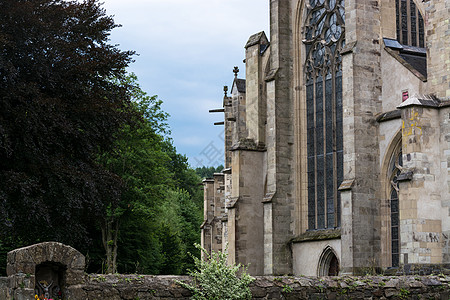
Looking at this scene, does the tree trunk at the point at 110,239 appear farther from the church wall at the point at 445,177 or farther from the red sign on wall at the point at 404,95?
the church wall at the point at 445,177

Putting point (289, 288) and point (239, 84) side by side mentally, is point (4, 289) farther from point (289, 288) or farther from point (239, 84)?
point (239, 84)

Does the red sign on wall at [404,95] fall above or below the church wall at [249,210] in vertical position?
above

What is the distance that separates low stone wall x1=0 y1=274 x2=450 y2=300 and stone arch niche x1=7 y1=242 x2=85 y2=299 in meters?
0.16

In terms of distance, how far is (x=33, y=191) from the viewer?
72.7 ft

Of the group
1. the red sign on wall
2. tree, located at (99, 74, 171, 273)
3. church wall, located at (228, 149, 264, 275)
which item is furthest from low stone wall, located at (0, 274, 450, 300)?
tree, located at (99, 74, 171, 273)

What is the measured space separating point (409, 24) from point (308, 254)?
380 inches

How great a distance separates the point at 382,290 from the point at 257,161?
Result: 1853 centimetres

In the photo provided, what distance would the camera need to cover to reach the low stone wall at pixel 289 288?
11844mm

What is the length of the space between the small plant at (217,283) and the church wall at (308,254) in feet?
50.1

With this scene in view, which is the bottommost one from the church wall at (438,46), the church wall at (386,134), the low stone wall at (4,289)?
the low stone wall at (4,289)

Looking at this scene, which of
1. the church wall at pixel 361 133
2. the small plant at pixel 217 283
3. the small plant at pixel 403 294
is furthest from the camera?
the church wall at pixel 361 133

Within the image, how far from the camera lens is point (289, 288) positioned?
13453 mm

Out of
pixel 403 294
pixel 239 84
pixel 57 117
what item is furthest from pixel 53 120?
pixel 239 84

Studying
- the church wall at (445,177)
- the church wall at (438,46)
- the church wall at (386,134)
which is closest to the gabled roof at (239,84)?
the church wall at (386,134)
